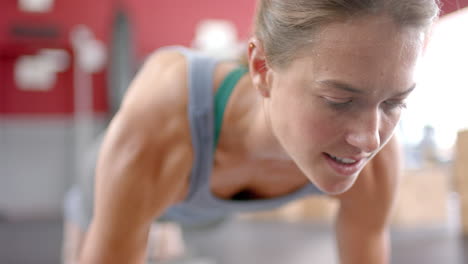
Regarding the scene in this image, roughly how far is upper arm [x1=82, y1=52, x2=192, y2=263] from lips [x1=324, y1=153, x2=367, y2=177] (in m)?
0.28

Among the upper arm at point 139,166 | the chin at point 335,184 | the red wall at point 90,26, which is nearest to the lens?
the chin at point 335,184

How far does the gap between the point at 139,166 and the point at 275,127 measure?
0.22 m

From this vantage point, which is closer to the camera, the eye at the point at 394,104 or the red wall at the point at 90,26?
A: the eye at the point at 394,104

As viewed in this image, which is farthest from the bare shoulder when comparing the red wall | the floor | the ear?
the red wall

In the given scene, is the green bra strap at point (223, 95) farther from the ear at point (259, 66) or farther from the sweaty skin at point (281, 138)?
the ear at point (259, 66)

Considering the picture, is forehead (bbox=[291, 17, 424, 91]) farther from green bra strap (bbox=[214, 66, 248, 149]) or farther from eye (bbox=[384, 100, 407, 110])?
green bra strap (bbox=[214, 66, 248, 149])

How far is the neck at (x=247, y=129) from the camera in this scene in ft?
2.47

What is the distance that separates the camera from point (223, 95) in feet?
2.59

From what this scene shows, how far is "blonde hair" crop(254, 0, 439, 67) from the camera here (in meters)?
0.45

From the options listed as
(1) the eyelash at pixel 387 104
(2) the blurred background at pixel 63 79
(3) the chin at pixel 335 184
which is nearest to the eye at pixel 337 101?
(1) the eyelash at pixel 387 104

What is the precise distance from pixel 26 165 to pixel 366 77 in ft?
13.2

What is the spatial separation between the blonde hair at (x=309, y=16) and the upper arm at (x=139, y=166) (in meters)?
0.23

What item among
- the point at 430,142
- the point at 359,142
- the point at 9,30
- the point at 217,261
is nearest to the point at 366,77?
the point at 359,142

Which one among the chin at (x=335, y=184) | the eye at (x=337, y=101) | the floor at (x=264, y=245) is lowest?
the floor at (x=264, y=245)
